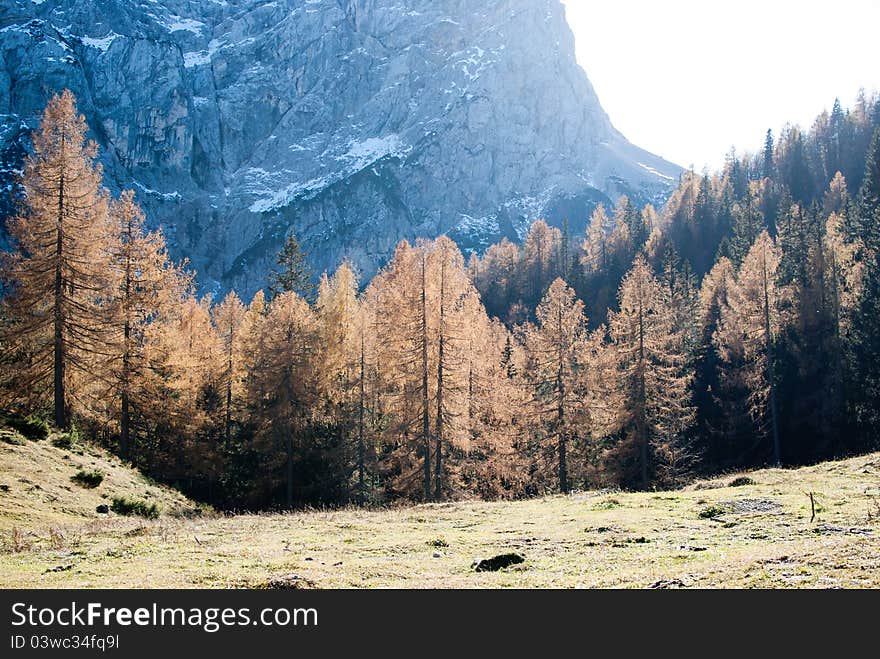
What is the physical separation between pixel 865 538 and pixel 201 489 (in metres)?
37.5

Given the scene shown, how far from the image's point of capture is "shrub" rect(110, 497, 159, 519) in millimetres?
21656

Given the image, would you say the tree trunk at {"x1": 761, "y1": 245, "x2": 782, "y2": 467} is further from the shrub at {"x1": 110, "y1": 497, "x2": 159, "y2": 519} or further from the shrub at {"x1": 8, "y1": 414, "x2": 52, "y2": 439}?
the shrub at {"x1": 8, "y1": 414, "x2": 52, "y2": 439}

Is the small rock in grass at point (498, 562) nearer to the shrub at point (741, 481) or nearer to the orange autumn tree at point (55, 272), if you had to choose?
the shrub at point (741, 481)

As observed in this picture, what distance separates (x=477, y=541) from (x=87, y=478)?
15491mm

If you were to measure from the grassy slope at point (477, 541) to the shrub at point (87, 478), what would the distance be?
389 millimetres

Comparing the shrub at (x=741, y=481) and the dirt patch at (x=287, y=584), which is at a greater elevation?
the dirt patch at (x=287, y=584)

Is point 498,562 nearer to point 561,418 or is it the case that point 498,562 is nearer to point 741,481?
point 741,481

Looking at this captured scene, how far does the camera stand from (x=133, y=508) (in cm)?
2220

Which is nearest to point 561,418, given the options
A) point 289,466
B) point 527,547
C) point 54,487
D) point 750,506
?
point 289,466

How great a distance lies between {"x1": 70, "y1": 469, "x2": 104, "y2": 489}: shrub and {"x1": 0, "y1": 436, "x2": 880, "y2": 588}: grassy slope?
389mm

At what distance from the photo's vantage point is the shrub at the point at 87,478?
21844 mm

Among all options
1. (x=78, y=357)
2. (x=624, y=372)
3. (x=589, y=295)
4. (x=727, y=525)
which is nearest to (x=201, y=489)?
(x=78, y=357)

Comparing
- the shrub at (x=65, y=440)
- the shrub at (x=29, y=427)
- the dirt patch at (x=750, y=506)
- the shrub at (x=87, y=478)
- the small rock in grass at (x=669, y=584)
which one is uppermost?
the shrub at (x=29, y=427)

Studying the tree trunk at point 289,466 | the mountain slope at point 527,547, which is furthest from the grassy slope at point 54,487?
the tree trunk at point 289,466
